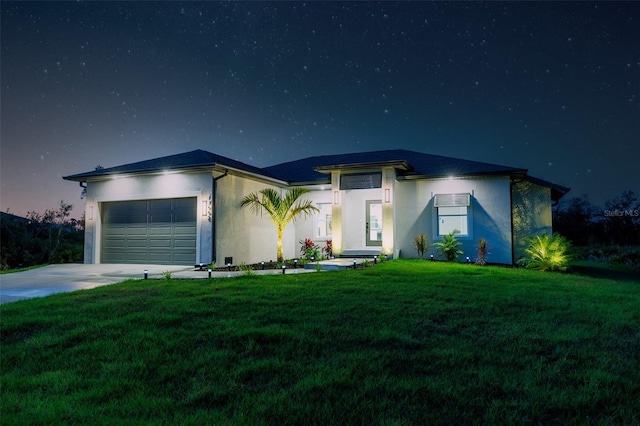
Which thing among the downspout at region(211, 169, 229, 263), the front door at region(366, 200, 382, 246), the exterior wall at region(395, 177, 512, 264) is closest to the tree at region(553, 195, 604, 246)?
the exterior wall at region(395, 177, 512, 264)

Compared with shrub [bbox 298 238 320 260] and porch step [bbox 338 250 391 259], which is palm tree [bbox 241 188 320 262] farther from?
porch step [bbox 338 250 391 259]

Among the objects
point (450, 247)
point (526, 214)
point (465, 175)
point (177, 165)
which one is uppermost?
point (177, 165)

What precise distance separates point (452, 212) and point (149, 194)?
1164 cm

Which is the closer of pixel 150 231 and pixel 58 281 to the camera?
pixel 58 281

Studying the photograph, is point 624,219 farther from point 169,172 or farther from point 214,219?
point 169,172

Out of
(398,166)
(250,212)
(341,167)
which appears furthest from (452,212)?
(250,212)

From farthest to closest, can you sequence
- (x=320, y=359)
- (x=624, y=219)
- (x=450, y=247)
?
1. (x=624, y=219)
2. (x=450, y=247)
3. (x=320, y=359)

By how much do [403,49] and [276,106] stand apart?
617 centimetres

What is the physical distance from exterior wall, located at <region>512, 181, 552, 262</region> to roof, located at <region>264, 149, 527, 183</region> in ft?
4.76

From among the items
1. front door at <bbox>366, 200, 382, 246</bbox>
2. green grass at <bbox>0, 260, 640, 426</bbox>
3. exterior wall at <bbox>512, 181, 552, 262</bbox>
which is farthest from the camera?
front door at <bbox>366, 200, 382, 246</bbox>

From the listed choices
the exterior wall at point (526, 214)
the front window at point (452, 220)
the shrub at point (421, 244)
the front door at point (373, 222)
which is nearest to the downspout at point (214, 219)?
the front door at point (373, 222)

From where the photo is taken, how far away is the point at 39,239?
21328 mm

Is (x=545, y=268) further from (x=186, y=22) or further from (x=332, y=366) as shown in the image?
(x=186, y=22)

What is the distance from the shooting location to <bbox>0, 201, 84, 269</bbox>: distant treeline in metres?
20.1
